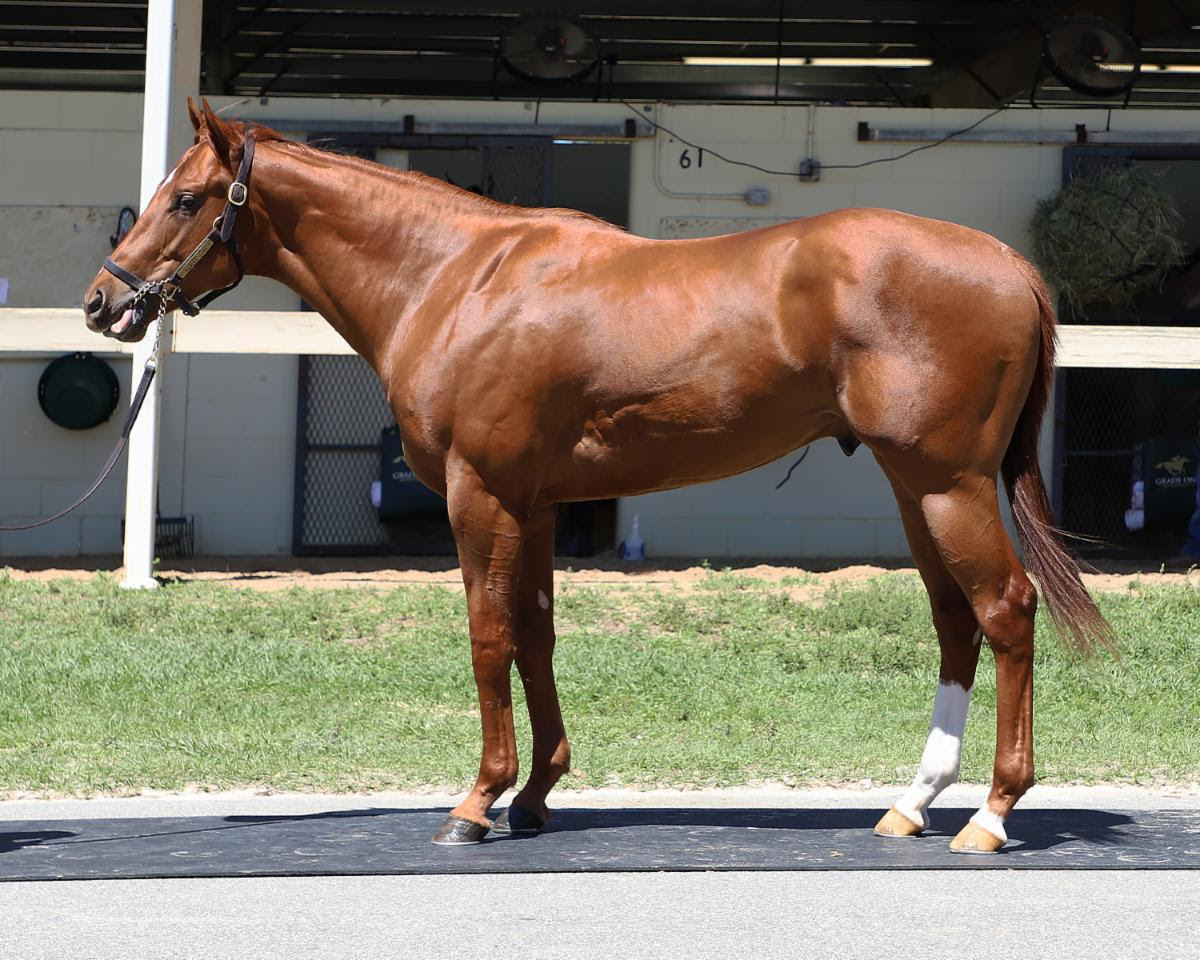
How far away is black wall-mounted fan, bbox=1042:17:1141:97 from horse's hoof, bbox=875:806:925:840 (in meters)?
8.99

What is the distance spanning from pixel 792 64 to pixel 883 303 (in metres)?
13.4

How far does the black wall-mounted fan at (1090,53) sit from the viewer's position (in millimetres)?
12367

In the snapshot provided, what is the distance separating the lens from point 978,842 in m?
4.69

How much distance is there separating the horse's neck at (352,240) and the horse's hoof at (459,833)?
157 centimetres

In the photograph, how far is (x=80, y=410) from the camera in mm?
12438

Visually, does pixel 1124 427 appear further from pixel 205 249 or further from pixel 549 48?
pixel 205 249

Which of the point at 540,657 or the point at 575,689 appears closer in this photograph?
the point at 540,657

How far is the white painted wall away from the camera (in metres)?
12.6

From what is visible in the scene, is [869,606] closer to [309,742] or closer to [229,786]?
[309,742]

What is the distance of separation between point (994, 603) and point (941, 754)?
22.1 inches

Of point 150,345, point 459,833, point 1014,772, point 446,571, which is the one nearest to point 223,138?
point 459,833

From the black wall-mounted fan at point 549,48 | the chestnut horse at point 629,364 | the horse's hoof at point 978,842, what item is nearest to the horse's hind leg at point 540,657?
the chestnut horse at point 629,364

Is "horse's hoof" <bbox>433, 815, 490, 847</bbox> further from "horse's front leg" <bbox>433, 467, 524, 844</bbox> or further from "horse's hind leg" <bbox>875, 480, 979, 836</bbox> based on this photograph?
"horse's hind leg" <bbox>875, 480, 979, 836</bbox>

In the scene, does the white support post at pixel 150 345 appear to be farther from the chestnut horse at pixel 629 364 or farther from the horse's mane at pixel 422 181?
the chestnut horse at pixel 629 364
